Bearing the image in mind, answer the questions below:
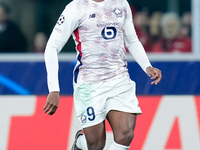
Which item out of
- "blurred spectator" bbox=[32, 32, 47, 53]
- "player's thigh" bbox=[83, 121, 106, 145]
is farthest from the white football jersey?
"blurred spectator" bbox=[32, 32, 47, 53]

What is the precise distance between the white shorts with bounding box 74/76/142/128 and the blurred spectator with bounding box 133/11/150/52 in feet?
6.57

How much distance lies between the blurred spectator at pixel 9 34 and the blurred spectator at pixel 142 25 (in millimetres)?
1388

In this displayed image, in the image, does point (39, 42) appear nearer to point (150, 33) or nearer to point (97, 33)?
point (150, 33)

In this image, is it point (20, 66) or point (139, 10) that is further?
point (139, 10)

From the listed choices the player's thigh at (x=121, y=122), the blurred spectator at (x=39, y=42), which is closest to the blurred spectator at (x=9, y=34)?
the blurred spectator at (x=39, y=42)

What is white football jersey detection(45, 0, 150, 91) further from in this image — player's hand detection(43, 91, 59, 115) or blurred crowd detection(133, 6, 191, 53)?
blurred crowd detection(133, 6, 191, 53)

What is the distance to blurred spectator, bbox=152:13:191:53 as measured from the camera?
5828mm

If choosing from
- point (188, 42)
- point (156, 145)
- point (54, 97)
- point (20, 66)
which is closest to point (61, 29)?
point (54, 97)

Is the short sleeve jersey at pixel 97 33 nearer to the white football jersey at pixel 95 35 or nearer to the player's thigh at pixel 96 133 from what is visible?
the white football jersey at pixel 95 35

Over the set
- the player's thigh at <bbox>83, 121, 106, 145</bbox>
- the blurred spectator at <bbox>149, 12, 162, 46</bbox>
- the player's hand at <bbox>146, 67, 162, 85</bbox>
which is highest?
the blurred spectator at <bbox>149, 12, 162, 46</bbox>

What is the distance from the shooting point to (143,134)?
534 cm

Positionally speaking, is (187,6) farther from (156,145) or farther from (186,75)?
(156,145)

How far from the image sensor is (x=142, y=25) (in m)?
5.99

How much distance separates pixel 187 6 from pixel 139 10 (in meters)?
0.59
